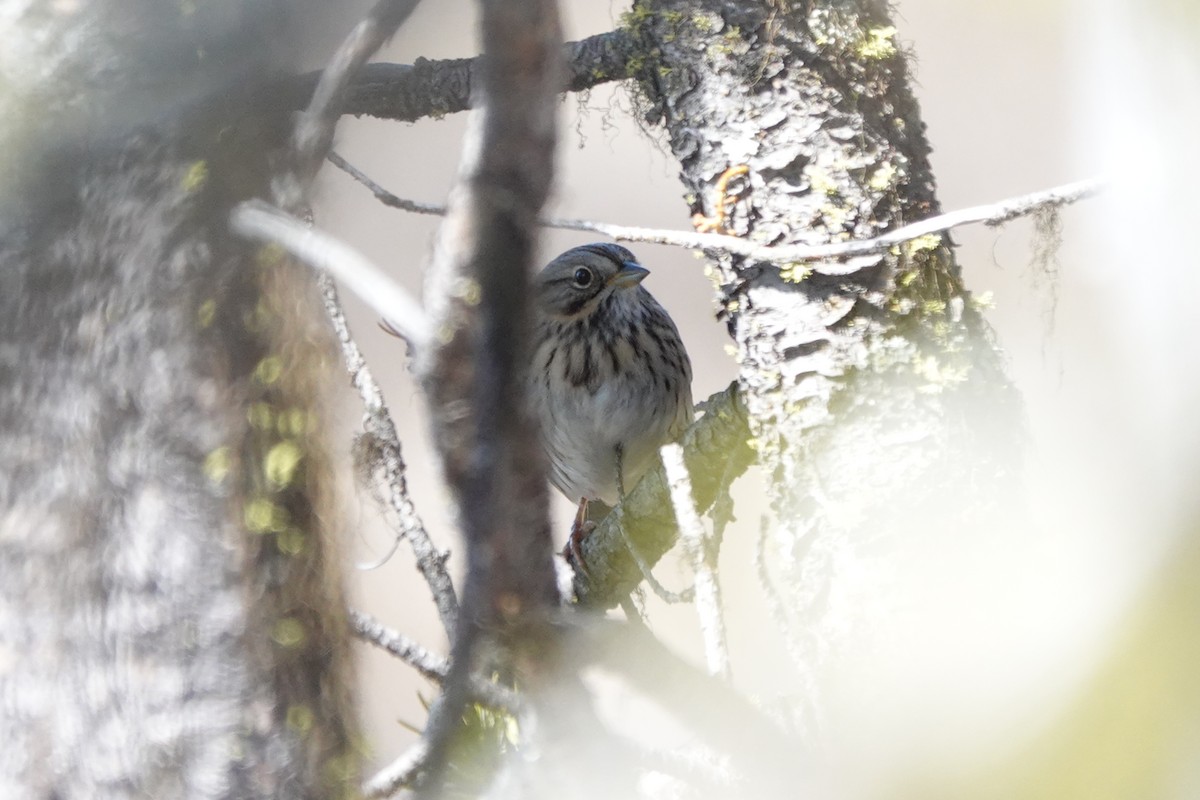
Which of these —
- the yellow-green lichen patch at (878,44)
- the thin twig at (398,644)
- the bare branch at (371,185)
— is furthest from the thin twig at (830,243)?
the thin twig at (398,644)

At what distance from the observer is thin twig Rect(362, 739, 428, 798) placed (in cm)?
58

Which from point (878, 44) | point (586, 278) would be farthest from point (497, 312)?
point (586, 278)

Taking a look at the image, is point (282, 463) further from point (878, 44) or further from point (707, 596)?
point (878, 44)

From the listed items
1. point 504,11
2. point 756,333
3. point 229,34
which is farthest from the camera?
point 756,333

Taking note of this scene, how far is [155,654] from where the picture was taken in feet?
1.80

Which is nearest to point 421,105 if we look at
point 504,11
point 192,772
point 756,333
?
point 504,11

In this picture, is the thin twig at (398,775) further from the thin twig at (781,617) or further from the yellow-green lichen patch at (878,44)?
the yellow-green lichen patch at (878,44)

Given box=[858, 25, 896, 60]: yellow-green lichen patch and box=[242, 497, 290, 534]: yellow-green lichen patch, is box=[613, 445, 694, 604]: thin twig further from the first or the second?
box=[858, 25, 896, 60]: yellow-green lichen patch

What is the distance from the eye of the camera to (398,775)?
1.91 ft

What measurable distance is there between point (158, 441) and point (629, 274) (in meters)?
0.43

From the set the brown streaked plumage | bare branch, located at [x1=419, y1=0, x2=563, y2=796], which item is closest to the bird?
the brown streaked plumage

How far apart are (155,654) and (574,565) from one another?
0.42 m

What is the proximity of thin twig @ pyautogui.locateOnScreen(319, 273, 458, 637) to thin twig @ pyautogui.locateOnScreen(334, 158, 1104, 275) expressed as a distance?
8 cm

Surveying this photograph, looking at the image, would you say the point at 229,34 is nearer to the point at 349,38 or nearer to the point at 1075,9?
the point at 349,38
